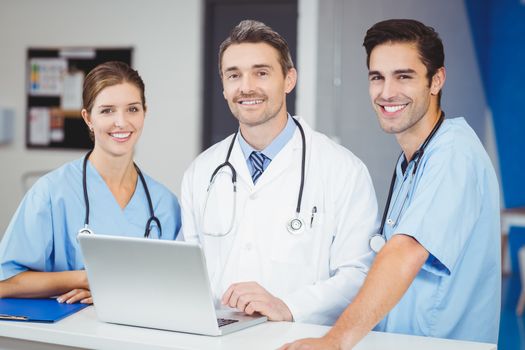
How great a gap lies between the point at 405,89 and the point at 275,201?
19.4 inches

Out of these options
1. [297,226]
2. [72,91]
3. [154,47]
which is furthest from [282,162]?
[72,91]

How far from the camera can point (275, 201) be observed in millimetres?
2211

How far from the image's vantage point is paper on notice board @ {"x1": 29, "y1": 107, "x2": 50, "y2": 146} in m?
5.70

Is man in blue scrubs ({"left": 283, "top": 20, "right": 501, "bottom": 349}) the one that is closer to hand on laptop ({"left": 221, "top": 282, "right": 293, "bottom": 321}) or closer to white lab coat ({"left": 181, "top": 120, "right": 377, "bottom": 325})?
white lab coat ({"left": 181, "top": 120, "right": 377, "bottom": 325})

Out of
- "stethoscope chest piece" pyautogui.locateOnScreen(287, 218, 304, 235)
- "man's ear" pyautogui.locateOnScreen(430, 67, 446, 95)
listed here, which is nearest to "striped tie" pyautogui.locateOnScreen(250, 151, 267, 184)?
"stethoscope chest piece" pyautogui.locateOnScreen(287, 218, 304, 235)

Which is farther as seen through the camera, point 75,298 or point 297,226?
point 297,226

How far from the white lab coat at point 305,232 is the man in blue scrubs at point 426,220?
13 centimetres

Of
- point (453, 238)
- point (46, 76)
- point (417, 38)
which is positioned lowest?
point (453, 238)

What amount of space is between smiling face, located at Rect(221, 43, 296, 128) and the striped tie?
10 centimetres

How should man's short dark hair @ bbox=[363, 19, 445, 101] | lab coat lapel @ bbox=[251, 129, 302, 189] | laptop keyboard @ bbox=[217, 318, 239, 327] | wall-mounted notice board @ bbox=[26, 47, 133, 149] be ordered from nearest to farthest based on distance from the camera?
1. laptop keyboard @ bbox=[217, 318, 239, 327]
2. man's short dark hair @ bbox=[363, 19, 445, 101]
3. lab coat lapel @ bbox=[251, 129, 302, 189]
4. wall-mounted notice board @ bbox=[26, 47, 133, 149]

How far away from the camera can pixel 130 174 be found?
94.7 inches

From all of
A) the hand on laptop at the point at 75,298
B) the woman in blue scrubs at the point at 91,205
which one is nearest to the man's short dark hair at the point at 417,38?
the woman in blue scrubs at the point at 91,205

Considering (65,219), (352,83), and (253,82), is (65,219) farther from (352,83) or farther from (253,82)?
(352,83)

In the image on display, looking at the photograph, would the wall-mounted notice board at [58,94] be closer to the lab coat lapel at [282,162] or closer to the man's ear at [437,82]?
the lab coat lapel at [282,162]
